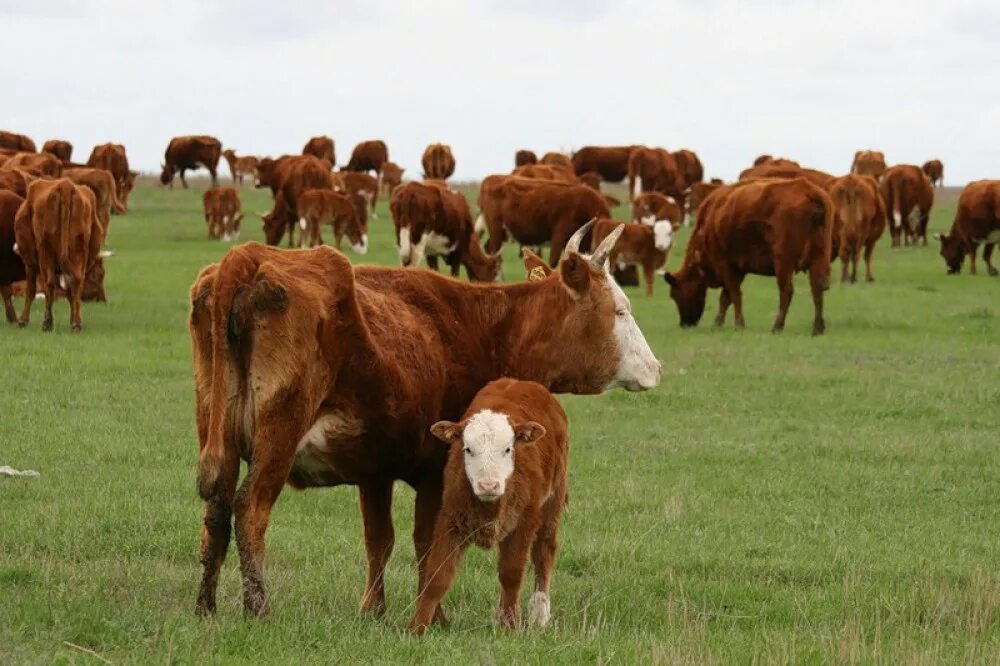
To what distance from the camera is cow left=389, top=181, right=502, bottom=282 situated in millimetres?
27047

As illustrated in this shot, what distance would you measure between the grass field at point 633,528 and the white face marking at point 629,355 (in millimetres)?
1071

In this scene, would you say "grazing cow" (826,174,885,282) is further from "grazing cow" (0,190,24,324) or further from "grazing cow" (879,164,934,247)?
"grazing cow" (0,190,24,324)

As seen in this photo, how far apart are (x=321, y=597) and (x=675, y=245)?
32973 mm

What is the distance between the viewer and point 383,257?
116ft

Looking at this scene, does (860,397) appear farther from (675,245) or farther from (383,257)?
(675,245)

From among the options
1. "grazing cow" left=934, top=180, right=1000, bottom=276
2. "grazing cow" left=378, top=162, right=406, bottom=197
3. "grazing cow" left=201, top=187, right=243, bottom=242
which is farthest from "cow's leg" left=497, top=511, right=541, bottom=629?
"grazing cow" left=378, top=162, right=406, bottom=197

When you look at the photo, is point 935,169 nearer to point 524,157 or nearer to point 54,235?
point 524,157

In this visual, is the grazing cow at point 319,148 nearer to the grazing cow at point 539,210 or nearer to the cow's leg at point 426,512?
the grazing cow at point 539,210

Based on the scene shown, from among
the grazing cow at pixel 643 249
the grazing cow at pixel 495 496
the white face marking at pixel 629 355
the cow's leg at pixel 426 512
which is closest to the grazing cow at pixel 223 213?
the grazing cow at pixel 643 249

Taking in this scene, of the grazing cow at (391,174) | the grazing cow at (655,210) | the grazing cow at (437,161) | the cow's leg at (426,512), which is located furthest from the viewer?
the grazing cow at (391,174)

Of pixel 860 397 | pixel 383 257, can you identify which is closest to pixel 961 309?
pixel 860 397

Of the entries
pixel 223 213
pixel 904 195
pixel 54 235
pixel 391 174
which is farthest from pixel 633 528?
pixel 391 174

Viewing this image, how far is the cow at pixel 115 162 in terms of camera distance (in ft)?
157

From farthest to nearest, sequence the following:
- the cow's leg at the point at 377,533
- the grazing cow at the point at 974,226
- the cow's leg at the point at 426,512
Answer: the grazing cow at the point at 974,226 < the cow's leg at the point at 426,512 < the cow's leg at the point at 377,533
